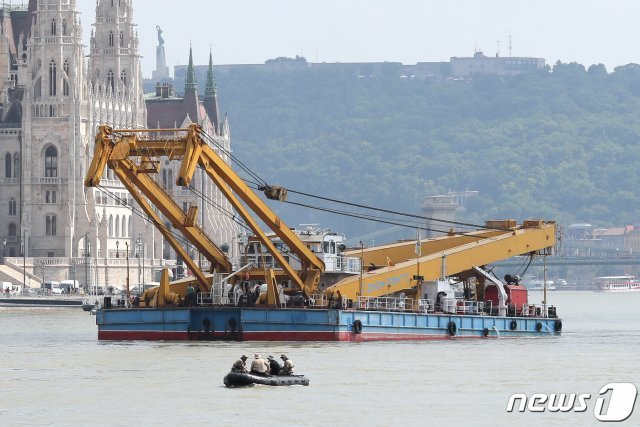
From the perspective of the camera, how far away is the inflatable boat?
74375 millimetres

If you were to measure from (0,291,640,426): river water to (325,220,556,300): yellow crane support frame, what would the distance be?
3362 mm

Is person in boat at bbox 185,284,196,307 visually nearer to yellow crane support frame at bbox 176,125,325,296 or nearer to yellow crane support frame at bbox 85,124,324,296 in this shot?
yellow crane support frame at bbox 85,124,324,296

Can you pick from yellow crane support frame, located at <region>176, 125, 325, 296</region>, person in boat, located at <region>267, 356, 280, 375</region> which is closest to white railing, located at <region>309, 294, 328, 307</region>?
yellow crane support frame, located at <region>176, 125, 325, 296</region>

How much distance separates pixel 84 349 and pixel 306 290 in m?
10.1

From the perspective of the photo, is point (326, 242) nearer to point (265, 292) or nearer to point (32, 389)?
point (265, 292)

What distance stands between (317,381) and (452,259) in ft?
87.5

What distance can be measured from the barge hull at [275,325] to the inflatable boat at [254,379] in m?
20.4

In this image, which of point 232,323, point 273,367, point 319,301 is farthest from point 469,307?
point 273,367

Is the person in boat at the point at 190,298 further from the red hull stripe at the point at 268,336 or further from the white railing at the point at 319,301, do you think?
the white railing at the point at 319,301

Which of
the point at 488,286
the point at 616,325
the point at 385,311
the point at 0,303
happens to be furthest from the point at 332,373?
the point at 0,303

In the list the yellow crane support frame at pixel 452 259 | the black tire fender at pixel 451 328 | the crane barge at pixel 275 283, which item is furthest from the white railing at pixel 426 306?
the black tire fender at pixel 451 328

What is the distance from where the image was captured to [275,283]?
97.1 meters

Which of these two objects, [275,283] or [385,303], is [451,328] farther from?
[275,283]

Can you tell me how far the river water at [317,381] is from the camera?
68.6 meters
